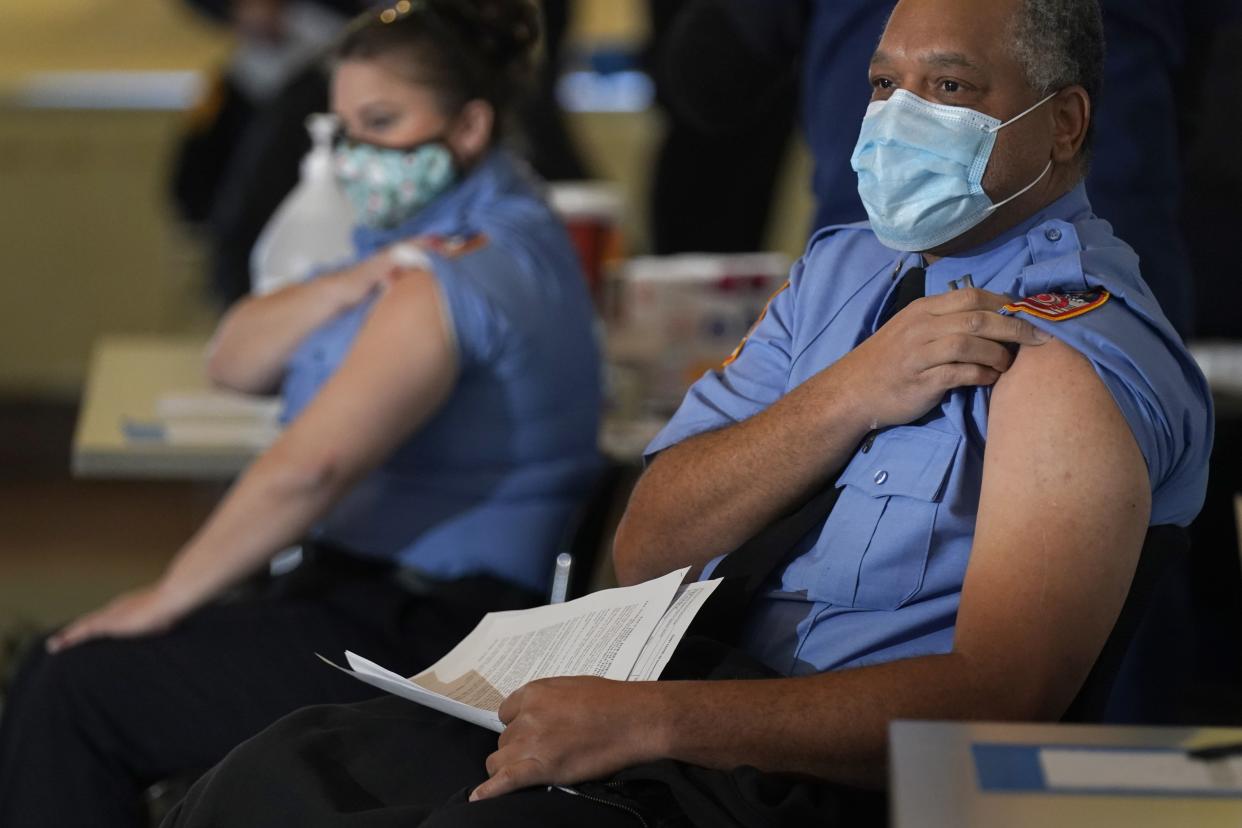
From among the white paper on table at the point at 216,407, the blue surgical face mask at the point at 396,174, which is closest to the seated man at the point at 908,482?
the blue surgical face mask at the point at 396,174

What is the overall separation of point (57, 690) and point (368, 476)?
51 cm

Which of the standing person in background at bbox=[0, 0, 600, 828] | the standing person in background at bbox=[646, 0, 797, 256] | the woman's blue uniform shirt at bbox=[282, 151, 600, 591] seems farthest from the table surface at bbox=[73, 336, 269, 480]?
the standing person in background at bbox=[646, 0, 797, 256]

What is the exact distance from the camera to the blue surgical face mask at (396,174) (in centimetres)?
256

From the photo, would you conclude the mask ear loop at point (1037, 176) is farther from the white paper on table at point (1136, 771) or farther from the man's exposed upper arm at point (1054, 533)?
the white paper on table at point (1136, 771)

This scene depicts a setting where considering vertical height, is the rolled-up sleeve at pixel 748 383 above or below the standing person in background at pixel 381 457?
above

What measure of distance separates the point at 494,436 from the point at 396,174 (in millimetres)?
428

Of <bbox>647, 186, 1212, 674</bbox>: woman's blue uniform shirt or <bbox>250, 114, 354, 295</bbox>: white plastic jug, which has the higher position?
<bbox>647, 186, 1212, 674</bbox>: woman's blue uniform shirt

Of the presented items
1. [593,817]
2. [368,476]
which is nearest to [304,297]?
[368,476]

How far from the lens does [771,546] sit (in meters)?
1.67

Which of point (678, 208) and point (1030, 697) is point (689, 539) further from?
point (678, 208)

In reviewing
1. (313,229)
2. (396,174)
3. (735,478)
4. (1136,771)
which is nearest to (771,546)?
(735,478)

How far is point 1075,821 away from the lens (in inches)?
42.4

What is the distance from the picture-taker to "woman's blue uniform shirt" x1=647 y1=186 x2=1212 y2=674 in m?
1.48

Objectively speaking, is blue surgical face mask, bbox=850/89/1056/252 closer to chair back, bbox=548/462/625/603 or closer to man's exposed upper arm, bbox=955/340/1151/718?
man's exposed upper arm, bbox=955/340/1151/718
